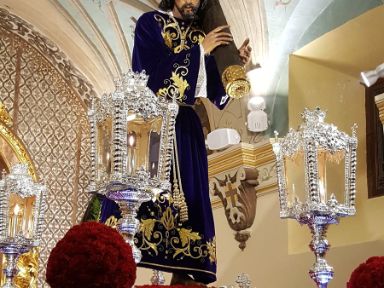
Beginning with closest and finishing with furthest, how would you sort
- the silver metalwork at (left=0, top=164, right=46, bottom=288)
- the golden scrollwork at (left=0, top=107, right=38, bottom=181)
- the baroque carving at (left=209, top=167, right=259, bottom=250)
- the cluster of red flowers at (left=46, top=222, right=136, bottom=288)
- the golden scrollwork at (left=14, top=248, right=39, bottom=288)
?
the cluster of red flowers at (left=46, top=222, right=136, bottom=288)
the silver metalwork at (left=0, top=164, right=46, bottom=288)
the baroque carving at (left=209, top=167, right=259, bottom=250)
the golden scrollwork at (left=14, top=248, right=39, bottom=288)
the golden scrollwork at (left=0, top=107, right=38, bottom=181)

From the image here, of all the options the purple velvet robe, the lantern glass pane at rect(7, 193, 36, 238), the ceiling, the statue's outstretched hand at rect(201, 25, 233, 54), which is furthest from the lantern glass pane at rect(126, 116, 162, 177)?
the ceiling

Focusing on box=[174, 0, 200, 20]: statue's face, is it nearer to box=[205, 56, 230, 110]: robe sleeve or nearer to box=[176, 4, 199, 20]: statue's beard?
box=[176, 4, 199, 20]: statue's beard

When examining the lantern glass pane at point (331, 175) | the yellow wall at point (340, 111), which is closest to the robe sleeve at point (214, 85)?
the lantern glass pane at point (331, 175)

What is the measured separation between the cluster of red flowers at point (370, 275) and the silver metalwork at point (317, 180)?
0.38 metres

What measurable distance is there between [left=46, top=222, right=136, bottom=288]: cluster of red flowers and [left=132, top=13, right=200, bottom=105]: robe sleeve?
1162mm

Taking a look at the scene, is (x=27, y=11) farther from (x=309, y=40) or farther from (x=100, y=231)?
(x=100, y=231)

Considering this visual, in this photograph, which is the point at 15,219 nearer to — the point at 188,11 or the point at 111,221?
the point at 111,221

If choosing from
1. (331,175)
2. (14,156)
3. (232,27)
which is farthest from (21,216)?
(14,156)

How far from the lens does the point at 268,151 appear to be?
16.8ft

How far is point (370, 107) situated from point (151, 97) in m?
2.43

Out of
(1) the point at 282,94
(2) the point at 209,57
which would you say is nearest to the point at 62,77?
(1) the point at 282,94

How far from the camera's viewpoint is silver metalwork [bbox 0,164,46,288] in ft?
10.1

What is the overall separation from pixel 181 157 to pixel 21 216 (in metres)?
0.90

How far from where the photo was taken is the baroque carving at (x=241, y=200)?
5.18 meters
